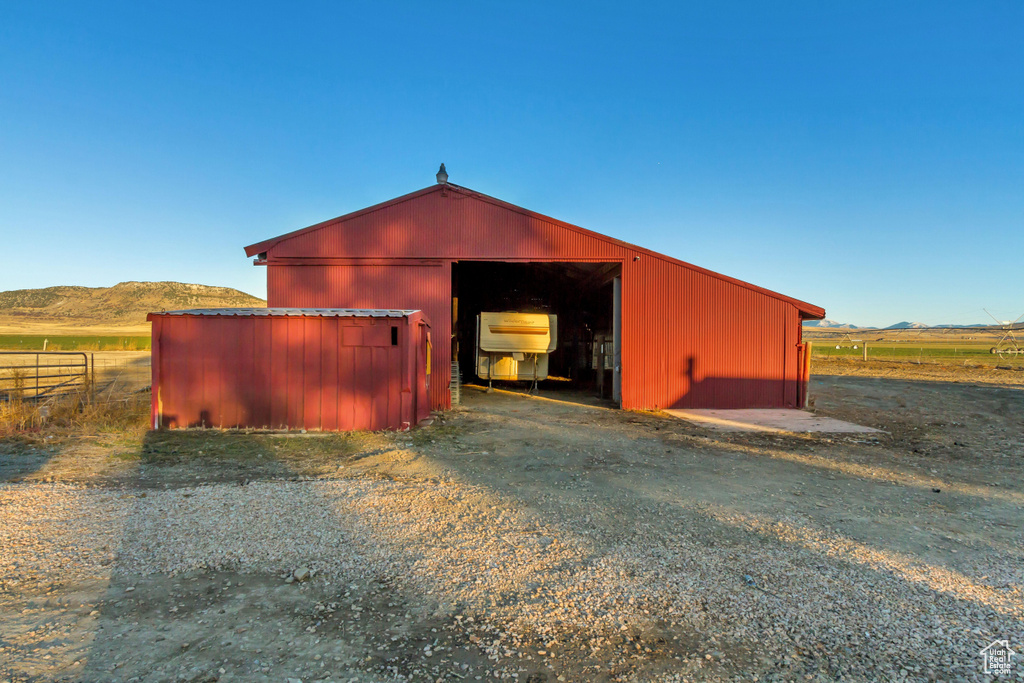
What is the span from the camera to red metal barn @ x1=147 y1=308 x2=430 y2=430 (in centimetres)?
1062

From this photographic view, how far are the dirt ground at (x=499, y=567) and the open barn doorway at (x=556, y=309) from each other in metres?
11.5

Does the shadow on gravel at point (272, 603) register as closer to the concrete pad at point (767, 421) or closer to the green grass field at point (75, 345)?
the concrete pad at point (767, 421)

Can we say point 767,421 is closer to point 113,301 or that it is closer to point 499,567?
point 499,567

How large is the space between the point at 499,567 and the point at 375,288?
1182cm

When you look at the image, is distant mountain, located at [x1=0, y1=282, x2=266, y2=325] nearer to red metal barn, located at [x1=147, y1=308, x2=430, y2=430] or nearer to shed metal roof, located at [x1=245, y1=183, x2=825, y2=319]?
shed metal roof, located at [x1=245, y1=183, x2=825, y2=319]

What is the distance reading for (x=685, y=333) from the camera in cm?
1512

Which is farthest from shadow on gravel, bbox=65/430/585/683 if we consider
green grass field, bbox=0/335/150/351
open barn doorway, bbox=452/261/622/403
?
green grass field, bbox=0/335/150/351

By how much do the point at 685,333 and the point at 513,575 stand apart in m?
12.2

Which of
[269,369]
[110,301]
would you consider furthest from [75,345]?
[110,301]

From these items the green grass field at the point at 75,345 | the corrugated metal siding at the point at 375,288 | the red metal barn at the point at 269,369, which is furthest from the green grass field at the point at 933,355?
the green grass field at the point at 75,345

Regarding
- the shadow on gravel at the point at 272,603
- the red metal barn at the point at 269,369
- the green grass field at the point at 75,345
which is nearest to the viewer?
the shadow on gravel at the point at 272,603

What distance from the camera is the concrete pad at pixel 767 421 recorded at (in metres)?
11.8

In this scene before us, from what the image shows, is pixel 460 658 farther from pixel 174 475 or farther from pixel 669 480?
pixel 174 475

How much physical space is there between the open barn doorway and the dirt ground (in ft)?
37.8
